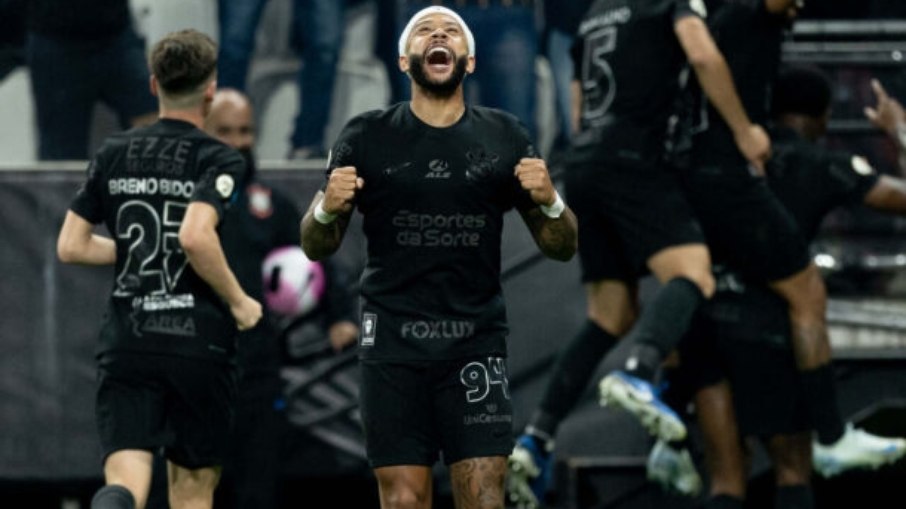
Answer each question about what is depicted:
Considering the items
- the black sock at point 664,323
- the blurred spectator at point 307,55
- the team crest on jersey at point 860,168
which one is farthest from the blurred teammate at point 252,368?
the team crest on jersey at point 860,168

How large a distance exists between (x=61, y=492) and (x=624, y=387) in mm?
3586

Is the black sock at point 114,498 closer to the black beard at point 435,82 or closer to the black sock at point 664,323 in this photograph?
the black beard at point 435,82

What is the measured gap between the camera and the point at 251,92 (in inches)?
426

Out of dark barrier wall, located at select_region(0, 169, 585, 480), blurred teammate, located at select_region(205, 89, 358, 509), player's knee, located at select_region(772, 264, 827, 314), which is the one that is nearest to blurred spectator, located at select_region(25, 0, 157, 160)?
dark barrier wall, located at select_region(0, 169, 585, 480)

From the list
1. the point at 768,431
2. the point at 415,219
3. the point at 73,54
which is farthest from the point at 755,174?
the point at 73,54

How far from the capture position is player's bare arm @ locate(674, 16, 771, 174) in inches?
331

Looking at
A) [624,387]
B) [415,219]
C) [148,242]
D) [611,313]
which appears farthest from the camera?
[611,313]

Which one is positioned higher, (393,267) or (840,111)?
(840,111)

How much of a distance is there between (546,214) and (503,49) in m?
3.92

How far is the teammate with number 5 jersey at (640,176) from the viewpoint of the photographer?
8414mm

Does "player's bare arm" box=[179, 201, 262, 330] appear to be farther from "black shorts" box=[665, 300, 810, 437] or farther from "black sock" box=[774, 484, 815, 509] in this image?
"black sock" box=[774, 484, 815, 509]

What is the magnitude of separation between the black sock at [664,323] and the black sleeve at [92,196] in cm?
233

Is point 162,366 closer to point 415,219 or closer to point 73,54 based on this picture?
point 415,219

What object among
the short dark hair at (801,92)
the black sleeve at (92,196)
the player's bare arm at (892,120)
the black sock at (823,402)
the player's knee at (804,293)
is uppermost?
the short dark hair at (801,92)
